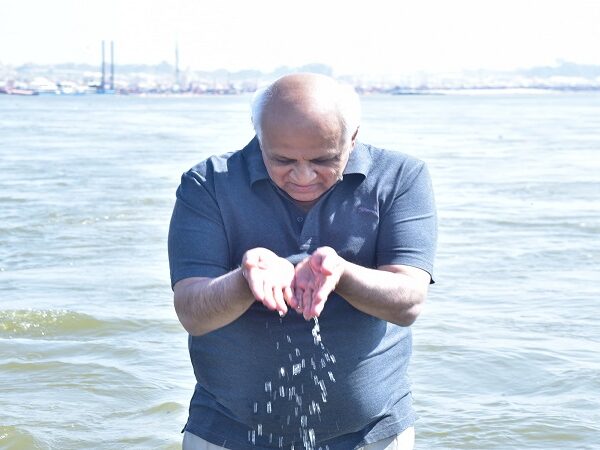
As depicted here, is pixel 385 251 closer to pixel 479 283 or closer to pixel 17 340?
pixel 17 340

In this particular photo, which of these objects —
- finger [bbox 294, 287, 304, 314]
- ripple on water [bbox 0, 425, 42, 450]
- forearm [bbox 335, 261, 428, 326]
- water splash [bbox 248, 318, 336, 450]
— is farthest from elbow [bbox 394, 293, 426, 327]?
ripple on water [bbox 0, 425, 42, 450]

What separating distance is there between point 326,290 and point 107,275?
9.42 meters

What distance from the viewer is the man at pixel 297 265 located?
343 cm

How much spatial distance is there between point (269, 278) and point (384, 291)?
0.37 meters

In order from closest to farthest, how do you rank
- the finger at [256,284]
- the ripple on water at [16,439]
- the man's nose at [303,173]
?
the finger at [256,284], the man's nose at [303,173], the ripple on water at [16,439]

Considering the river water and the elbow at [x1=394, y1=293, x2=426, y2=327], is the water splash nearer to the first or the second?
the elbow at [x1=394, y1=293, x2=426, y2=327]

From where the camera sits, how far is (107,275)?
1245 centimetres

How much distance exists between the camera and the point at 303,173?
346cm

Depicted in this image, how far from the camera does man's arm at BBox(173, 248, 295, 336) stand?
322 cm

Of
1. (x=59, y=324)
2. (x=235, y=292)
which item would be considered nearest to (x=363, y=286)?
(x=235, y=292)

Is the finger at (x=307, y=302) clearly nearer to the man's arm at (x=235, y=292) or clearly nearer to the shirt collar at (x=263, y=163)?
the man's arm at (x=235, y=292)

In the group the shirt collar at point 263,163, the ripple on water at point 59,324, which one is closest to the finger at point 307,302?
the shirt collar at point 263,163

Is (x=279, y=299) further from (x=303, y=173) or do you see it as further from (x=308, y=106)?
(x=308, y=106)

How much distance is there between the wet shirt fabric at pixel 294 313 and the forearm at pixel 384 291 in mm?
85
